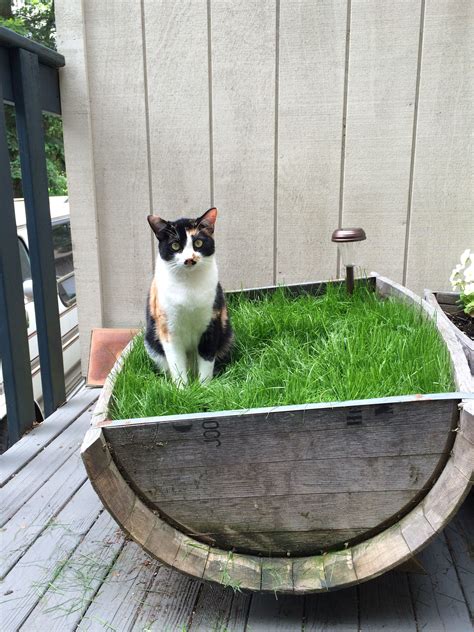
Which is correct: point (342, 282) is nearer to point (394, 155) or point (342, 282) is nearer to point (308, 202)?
point (308, 202)

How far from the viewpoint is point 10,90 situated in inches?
62.6

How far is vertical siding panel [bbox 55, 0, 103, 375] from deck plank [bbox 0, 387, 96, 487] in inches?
11.8

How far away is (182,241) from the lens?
127 centimetres

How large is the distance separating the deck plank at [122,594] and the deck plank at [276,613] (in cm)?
22

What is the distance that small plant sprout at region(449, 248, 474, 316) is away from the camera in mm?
1592

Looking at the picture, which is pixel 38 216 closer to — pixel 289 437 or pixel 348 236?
pixel 348 236

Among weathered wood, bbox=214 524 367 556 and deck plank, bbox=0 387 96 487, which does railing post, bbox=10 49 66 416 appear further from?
weathered wood, bbox=214 524 367 556

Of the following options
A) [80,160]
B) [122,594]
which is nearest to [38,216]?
[80,160]

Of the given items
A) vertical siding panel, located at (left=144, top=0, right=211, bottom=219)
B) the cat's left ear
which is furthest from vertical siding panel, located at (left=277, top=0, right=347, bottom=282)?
the cat's left ear

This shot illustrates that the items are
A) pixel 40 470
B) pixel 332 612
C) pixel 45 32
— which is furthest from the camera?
pixel 45 32

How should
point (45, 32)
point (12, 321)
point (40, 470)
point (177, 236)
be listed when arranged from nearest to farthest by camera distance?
1. point (177, 236)
2. point (40, 470)
3. point (12, 321)
4. point (45, 32)

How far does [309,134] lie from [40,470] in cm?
142

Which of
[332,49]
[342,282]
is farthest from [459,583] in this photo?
[332,49]

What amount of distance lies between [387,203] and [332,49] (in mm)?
562
